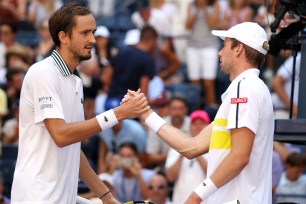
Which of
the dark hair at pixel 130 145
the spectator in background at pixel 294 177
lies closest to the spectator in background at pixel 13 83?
the dark hair at pixel 130 145

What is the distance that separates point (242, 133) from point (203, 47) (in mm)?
8824

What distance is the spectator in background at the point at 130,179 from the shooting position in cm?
1275

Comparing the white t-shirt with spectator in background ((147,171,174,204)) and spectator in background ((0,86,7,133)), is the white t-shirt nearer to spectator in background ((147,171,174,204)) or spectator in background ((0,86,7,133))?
spectator in background ((147,171,174,204))

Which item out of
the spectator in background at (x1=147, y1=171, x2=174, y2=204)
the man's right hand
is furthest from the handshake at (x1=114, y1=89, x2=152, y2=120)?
the spectator in background at (x1=147, y1=171, x2=174, y2=204)

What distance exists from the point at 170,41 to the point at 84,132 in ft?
31.4

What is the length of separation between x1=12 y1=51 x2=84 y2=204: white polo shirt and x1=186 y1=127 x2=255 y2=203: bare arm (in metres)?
0.99

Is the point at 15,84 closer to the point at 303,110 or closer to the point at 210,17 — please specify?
the point at 210,17

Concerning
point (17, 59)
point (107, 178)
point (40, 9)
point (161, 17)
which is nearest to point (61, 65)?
point (107, 178)

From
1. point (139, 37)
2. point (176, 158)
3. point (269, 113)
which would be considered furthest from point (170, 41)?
point (269, 113)

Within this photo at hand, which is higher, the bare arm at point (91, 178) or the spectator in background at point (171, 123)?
the bare arm at point (91, 178)

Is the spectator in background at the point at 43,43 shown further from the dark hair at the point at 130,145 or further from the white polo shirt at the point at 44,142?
the white polo shirt at the point at 44,142

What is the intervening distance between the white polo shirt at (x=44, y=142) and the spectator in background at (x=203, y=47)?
8.15m

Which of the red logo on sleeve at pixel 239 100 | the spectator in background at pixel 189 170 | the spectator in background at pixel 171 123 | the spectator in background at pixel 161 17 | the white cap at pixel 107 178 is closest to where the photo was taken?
the red logo on sleeve at pixel 239 100

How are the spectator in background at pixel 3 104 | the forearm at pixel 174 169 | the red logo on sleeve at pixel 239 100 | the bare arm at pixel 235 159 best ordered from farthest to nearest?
the spectator in background at pixel 3 104, the forearm at pixel 174 169, the red logo on sleeve at pixel 239 100, the bare arm at pixel 235 159
